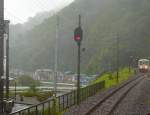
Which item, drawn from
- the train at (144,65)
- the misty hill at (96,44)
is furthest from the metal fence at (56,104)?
the misty hill at (96,44)

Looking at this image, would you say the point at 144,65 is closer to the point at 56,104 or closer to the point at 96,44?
the point at 56,104

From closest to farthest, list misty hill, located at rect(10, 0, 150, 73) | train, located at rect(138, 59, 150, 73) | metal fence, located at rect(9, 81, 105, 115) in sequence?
metal fence, located at rect(9, 81, 105, 115) → train, located at rect(138, 59, 150, 73) → misty hill, located at rect(10, 0, 150, 73)

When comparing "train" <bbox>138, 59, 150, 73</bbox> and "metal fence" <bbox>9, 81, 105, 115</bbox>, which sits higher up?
"train" <bbox>138, 59, 150, 73</bbox>

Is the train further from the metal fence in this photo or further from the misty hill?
the misty hill

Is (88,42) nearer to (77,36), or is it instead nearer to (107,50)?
(107,50)

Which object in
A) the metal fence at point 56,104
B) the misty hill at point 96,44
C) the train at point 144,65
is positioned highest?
the misty hill at point 96,44

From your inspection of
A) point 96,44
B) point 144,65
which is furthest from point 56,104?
point 96,44

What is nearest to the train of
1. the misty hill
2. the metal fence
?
the metal fence

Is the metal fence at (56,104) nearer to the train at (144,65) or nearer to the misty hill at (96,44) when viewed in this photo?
the train at (144,65)

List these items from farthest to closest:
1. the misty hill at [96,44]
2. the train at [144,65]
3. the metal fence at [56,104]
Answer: the misty hill at [96,44] < the train at [144,65] < the metal fence at [56,104]

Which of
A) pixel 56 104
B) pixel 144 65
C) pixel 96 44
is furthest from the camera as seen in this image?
pixel 96 44

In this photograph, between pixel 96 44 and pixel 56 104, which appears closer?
pixel 56 104

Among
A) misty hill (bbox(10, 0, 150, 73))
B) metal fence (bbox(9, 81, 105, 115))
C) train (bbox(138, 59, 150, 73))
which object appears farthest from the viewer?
misty hill (bbox(10, 0, 150, 73))

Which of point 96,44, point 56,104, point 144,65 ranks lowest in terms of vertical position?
point 56,104
